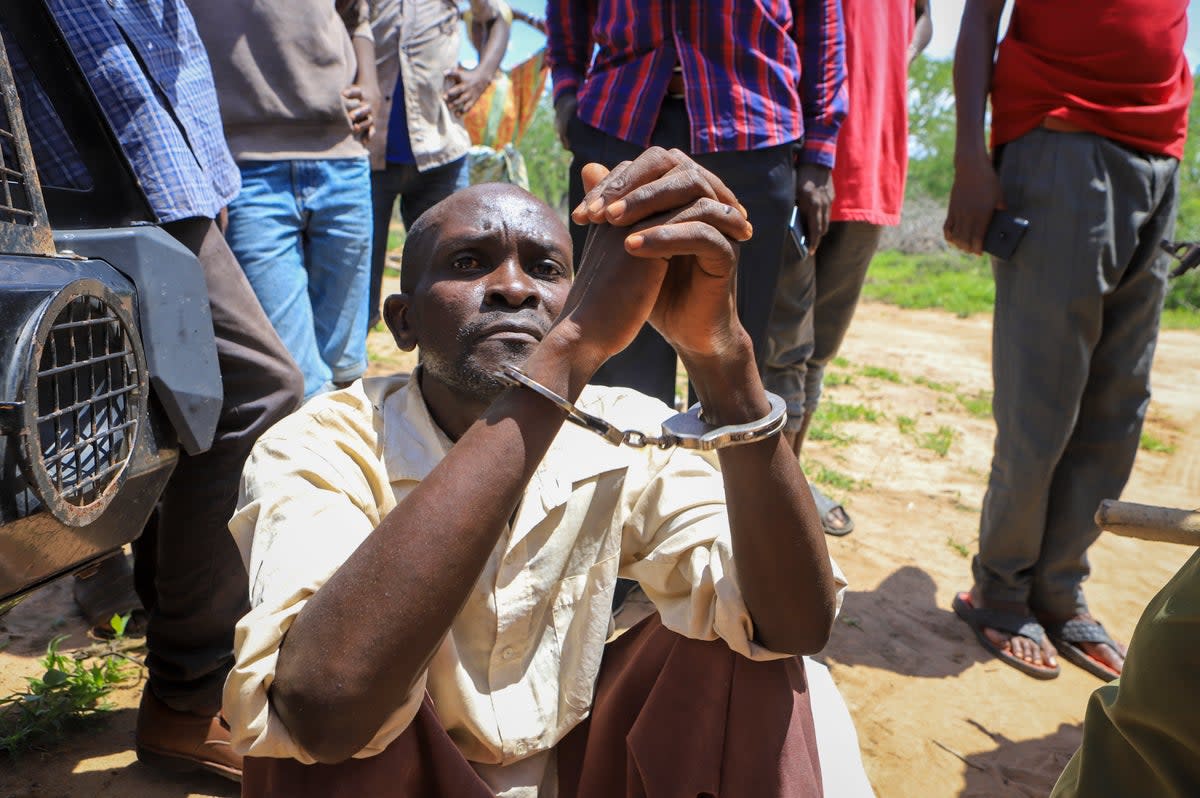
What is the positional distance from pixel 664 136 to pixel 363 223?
39.5 inches

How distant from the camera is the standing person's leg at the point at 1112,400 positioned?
2.66 meters

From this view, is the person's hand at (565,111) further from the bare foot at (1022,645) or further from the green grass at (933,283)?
the green grass at (933,283)

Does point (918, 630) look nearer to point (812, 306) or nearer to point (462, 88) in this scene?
point (812, 306)

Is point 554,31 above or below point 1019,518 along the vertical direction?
above

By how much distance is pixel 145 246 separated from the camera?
1518 millimetres

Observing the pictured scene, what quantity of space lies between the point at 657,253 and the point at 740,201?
1411mm

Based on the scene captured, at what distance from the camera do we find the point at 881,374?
6.90m

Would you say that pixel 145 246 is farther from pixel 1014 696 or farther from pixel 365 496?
pixel 1014 696

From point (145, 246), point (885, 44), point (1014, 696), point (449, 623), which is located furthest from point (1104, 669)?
point (145, 246)

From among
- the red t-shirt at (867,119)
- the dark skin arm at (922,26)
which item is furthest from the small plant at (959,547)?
the dark skin arm at (922,26)

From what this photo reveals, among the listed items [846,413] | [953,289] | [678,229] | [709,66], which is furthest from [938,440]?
[953,289]

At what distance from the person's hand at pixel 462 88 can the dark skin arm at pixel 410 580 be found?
3.04 metres

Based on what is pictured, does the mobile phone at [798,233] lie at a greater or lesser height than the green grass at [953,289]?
greater

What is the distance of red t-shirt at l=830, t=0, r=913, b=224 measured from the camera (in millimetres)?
3227
